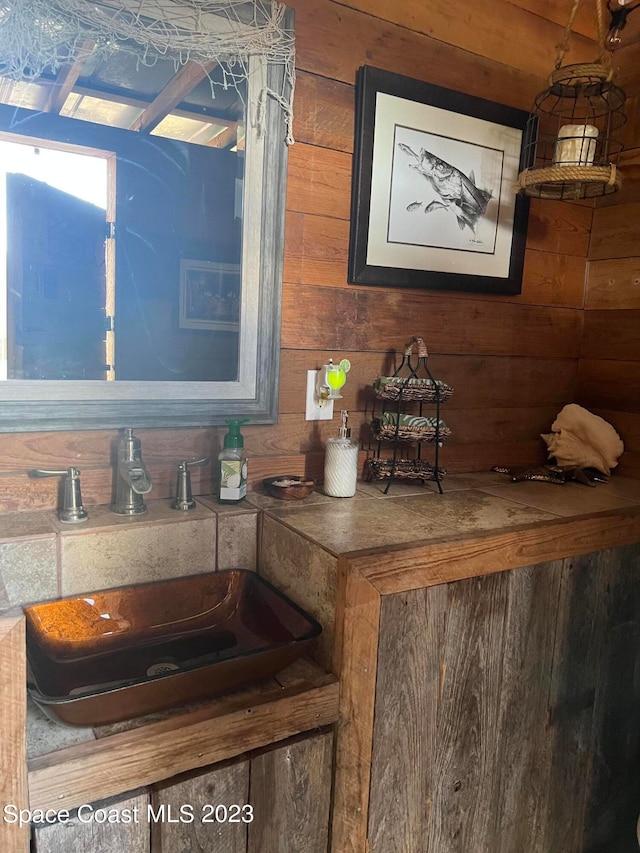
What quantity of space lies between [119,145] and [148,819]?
1.16 m

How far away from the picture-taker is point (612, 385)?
6.17 ft

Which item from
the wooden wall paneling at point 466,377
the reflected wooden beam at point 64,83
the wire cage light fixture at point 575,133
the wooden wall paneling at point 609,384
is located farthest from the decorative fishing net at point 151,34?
the wooden wall paneling at point 609,384

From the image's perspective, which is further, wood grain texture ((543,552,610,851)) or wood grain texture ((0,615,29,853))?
wood grain texture ((543,552,610,851))

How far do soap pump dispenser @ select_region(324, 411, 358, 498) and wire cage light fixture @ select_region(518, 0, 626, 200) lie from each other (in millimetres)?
766

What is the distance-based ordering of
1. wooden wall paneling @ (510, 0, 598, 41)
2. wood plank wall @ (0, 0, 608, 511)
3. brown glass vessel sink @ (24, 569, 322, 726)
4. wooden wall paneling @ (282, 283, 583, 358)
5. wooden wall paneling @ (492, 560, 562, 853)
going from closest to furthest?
brown glass vessel sink @ (24, 569, 322, 726) < wooden wall paneling @ (492, 560, 562, 853) < wood plank wall @ (0, 0, 608, 511) < wooden wall paneling @ (282, 283, 583, 358) < wooden wall paneling @ (510, 0, 598, 41)

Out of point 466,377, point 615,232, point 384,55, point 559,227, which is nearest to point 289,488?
point 466,377

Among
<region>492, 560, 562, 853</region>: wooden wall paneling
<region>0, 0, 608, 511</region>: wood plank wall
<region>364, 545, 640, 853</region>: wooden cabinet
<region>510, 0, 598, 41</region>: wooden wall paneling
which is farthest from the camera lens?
<region>510, 0, 598, 41</region>: wooden wall paneling

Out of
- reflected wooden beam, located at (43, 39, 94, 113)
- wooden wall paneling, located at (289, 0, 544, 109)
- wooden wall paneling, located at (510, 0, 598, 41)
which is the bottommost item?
reflected wooden beam, located at (43, 39, 94, 113)

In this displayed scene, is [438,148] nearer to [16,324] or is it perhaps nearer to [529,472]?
[529,472]

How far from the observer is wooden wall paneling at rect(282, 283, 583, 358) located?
1488 millimetres

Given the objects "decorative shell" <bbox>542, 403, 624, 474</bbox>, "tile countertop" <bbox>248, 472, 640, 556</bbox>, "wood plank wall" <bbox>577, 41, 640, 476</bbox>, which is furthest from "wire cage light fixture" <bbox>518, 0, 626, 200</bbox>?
"tile countertop" <bbox>248, 472, 640, 556</bbox>

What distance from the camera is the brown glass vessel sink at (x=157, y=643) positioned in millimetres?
928

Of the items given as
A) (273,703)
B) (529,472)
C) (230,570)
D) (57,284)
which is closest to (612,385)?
(529,472)

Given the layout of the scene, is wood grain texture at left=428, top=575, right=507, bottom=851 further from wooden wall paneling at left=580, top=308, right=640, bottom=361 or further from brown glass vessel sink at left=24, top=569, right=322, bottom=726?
wooden wall paneling at left=580, top=308, right=640, bottom=361
